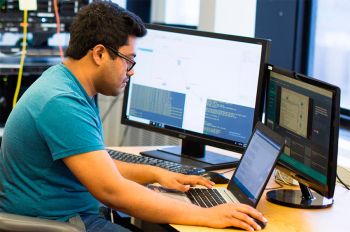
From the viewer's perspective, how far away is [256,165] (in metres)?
2.12

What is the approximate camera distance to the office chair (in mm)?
1890

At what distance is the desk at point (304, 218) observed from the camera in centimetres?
199

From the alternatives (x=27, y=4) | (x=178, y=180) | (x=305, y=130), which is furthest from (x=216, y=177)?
(x=27, y=4)

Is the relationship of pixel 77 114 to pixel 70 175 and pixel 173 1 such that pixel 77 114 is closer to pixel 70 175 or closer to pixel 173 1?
pixel 70 175

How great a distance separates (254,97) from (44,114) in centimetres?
86

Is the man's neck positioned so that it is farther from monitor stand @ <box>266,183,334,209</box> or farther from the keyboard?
monitor stand @ <box>266,183,334,209</box>

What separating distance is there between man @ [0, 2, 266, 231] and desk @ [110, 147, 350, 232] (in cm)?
7

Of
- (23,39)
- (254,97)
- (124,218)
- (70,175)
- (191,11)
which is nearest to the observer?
(70,175)

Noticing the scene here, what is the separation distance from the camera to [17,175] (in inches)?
81.4

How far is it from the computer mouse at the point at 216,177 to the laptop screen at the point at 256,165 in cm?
11

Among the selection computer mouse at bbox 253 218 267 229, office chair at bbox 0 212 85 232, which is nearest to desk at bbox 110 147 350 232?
computer mouse at bbox 253 218 267 229

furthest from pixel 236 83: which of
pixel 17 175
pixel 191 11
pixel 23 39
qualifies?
pixel 191 11

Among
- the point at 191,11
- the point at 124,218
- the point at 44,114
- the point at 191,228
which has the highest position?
the point at 191,11

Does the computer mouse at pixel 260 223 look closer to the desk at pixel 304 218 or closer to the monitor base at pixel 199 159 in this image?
the desk at pixel 304 218
